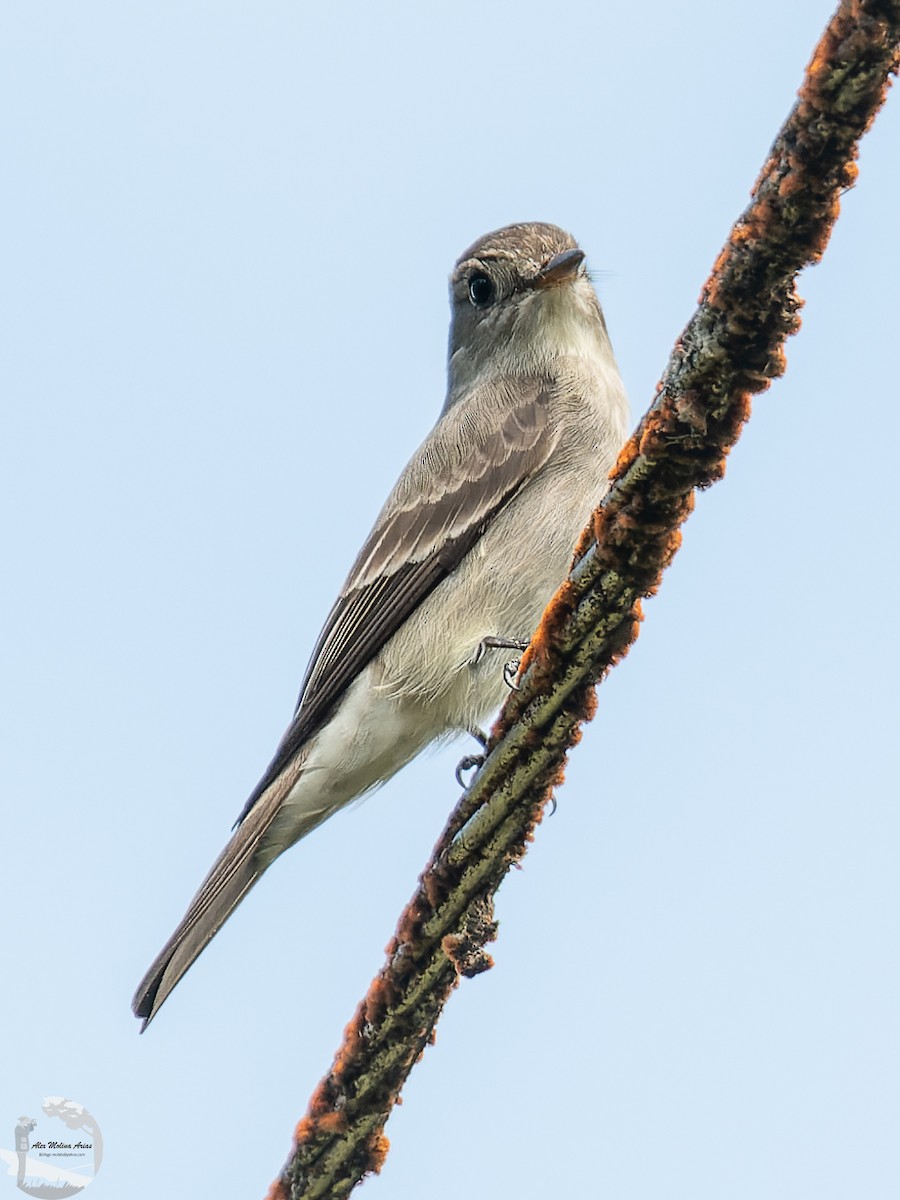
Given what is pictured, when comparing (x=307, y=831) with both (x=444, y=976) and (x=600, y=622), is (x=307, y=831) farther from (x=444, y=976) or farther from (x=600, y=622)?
(x=600, y=622)

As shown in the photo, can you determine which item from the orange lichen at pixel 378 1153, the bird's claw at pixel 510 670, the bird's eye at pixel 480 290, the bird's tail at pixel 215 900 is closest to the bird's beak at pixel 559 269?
the bird's eye at pixel 480 290

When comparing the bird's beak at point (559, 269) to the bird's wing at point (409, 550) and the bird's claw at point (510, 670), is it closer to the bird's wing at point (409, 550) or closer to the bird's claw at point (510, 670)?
the bird's wing at point (409, 550)

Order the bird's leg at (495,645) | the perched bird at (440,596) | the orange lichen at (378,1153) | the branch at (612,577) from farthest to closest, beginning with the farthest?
the perched bird at (440,596) → the bird's leg at (495,645) → the orange lichen at (378,1153) → the branch at (612,577)

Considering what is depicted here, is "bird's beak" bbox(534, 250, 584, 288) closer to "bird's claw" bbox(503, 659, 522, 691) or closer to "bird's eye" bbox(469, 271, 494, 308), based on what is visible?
"bird's eye" bbox(469, 271, 494, 308)

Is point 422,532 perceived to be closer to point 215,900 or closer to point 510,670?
point 510,670

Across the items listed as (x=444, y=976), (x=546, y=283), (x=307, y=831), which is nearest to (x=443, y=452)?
(x=546, y=283)

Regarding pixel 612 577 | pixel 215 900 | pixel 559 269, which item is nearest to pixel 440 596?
pixel 215 900

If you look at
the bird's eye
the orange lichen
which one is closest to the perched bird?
the bird's eye
